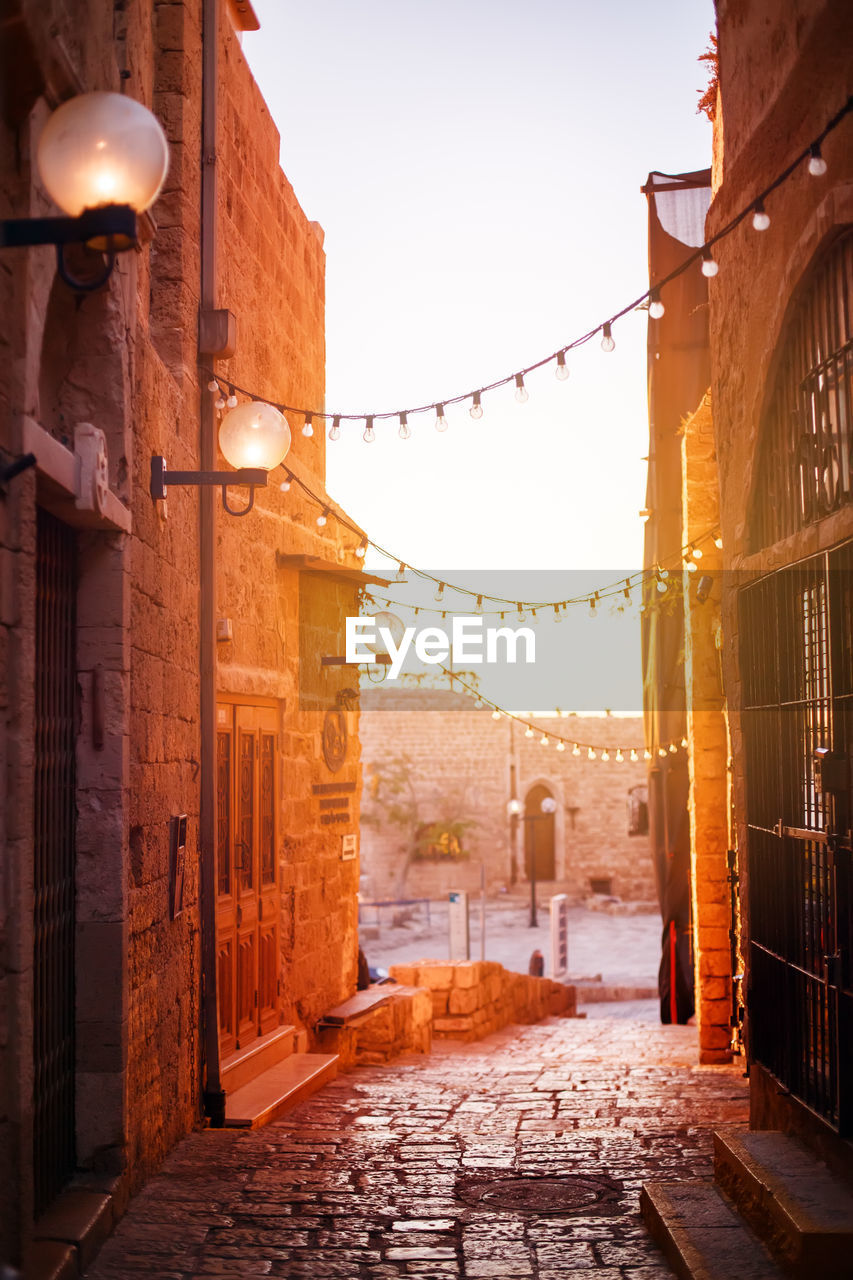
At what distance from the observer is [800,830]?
14.9 ft

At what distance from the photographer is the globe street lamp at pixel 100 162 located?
2.64 m

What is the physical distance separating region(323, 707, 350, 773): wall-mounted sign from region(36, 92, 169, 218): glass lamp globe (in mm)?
6071

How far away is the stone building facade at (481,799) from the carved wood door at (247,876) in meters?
23.2

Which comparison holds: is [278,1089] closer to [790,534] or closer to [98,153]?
[790,534]

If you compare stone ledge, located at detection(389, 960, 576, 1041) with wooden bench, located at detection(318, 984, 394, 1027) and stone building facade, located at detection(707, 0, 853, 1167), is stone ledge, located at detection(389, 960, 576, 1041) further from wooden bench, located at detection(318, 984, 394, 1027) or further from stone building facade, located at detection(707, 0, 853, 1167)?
stone building facade, located at detection(707, 0, 853, 1167)

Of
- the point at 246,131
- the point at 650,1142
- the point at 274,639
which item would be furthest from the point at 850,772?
the point at 246,131

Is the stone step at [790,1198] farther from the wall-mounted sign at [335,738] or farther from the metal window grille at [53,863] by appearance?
the wall-mounted sign at [335,738]

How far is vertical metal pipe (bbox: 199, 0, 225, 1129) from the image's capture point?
226 inches

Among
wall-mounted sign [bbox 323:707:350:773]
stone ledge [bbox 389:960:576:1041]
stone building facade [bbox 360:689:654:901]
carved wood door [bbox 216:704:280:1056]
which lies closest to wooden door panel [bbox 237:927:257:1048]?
carved wood door [bbox 216:704:280:1056]

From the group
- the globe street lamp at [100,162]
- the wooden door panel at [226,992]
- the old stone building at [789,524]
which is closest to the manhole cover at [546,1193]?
the old stone building at [789,524]

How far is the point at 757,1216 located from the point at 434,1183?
1.36m

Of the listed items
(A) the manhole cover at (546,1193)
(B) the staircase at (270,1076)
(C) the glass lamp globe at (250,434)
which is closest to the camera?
(A) the manhole cover at (546,1193)

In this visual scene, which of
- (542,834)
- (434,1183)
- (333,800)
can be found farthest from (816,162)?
(542,834)

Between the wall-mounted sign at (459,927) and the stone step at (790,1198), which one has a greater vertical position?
the stone step at (790,1198)
